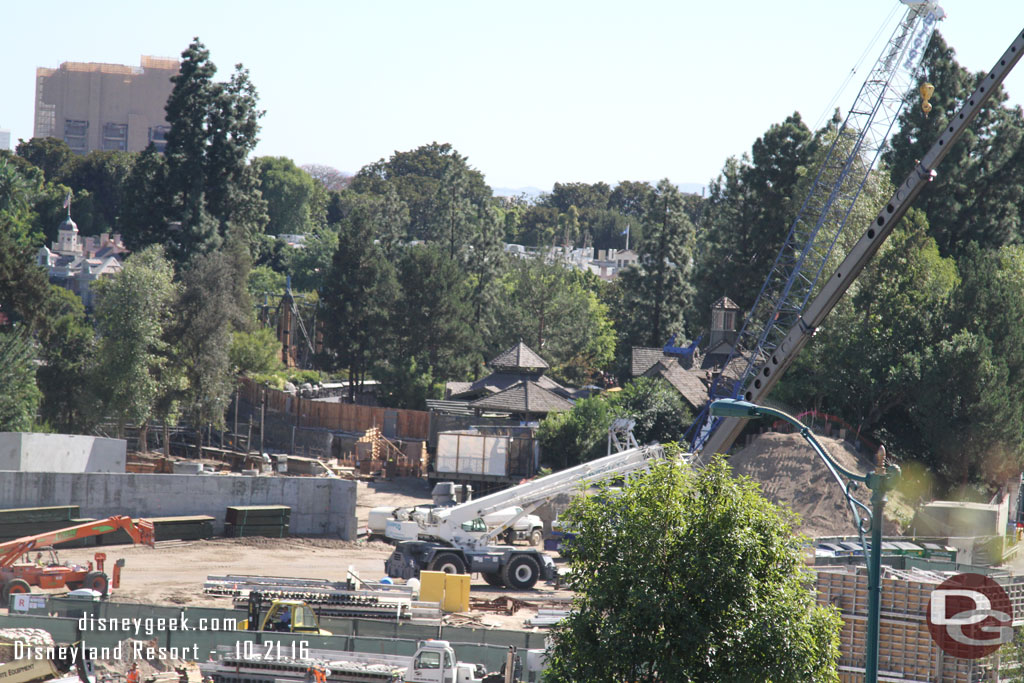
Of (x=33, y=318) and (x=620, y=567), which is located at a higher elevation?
(x=33, y=318)

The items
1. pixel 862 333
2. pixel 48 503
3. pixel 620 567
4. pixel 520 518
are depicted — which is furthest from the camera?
pixel 862 333

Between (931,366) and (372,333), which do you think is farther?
(372,333)

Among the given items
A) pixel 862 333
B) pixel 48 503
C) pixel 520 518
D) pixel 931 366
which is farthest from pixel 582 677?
pixel 862 333

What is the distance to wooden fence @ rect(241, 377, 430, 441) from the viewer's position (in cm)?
6562

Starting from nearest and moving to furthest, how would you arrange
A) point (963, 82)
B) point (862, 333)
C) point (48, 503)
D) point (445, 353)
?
point (48, 503), point (862, 333), point (963, 82), point (445, 353)

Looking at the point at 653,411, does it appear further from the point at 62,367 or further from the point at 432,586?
the point at 62,367

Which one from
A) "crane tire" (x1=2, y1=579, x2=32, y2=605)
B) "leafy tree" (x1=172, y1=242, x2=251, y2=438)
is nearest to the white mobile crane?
"crane tire" (x1=2, y1=579, x2=32, y2=605)

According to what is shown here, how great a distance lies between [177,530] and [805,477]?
2581 centimetres

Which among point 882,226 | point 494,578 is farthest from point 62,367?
point 882,226

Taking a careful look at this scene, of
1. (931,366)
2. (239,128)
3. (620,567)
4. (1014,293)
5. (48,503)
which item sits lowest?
(48,503)

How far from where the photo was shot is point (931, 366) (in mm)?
50812

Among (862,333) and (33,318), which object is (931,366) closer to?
(862,333)

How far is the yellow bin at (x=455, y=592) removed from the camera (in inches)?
1314

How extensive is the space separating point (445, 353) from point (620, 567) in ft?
209
